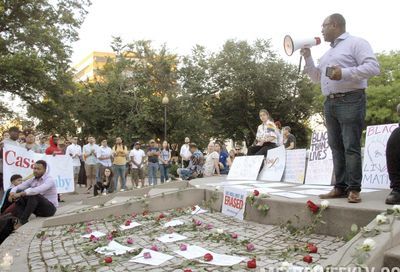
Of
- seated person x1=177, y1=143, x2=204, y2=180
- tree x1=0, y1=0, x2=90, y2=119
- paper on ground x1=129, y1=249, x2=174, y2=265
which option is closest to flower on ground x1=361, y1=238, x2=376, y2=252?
paper on ground x1=129, y1=249, x2=174, y2=265

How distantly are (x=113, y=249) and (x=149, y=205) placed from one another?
109 inches

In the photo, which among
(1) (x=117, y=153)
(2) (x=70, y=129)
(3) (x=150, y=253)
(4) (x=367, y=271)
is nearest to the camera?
(4) (x=367, y=271)

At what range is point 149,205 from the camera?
24.0ft

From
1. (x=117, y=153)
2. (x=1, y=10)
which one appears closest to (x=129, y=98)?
(x=1, y=10)

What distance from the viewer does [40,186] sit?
7.44 metres

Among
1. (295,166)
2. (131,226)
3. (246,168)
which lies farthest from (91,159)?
(131,226)

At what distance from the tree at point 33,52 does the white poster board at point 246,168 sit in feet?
47.5

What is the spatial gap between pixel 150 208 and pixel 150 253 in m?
3.24

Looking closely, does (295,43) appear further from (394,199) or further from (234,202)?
(234,202)

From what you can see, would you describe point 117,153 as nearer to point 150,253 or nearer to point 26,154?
point 26,154

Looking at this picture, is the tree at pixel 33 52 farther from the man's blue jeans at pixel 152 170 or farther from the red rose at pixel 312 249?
the red rose at pixel 312 249

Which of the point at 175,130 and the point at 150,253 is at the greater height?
the point at 175,130

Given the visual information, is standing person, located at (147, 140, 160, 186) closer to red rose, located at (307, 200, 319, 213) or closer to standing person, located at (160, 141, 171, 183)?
standing person, located at (160, 141, 171, 183)

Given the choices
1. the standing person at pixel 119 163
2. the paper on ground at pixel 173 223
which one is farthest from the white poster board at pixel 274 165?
the standing person at pixel 119 163
